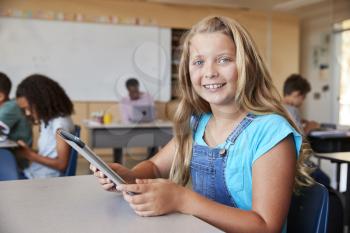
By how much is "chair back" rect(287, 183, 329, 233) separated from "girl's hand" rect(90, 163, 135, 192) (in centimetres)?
43

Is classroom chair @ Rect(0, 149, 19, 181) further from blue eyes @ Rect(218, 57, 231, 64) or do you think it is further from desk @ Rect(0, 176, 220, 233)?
blue eyes @ Rect(218, 57, 231, 64)

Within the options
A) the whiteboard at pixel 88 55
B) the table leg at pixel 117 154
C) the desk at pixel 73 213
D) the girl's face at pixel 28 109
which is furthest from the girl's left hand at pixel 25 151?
the whiteboard at pixel 88 55

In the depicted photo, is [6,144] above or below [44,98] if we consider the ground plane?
below

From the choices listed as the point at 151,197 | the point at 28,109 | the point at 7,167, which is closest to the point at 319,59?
the point at 28,109

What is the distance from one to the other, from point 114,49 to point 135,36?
0.40m

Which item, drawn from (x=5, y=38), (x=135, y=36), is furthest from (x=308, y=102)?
(x=5, y=38)

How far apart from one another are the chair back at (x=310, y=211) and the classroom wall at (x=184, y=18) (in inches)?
165

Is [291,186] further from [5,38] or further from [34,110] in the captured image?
[5,38]

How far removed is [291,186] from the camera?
0.88m

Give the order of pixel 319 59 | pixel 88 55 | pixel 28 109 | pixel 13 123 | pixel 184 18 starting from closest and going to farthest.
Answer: pixel 28 109
pixel 13 123
pixel 88 55
pixel 184 18
pixel 319 59

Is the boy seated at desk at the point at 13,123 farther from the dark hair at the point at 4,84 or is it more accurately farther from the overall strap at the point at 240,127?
the overall strap at the point at 240,127

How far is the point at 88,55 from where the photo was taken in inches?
237

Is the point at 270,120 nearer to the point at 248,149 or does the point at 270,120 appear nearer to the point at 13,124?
the point at 248,149

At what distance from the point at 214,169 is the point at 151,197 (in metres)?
0.31
